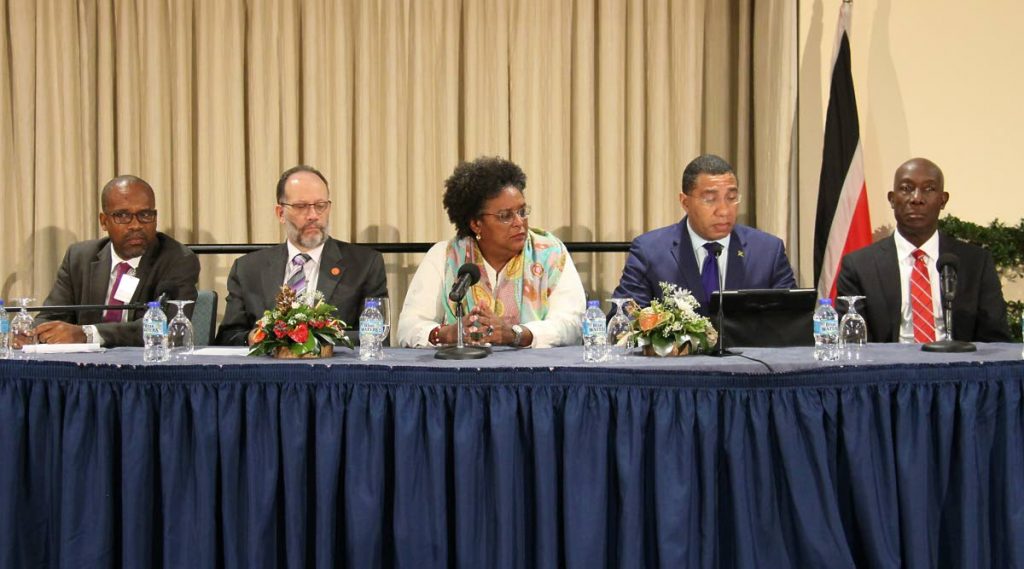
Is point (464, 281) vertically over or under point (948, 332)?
over

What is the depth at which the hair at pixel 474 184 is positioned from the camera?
4.14 metres

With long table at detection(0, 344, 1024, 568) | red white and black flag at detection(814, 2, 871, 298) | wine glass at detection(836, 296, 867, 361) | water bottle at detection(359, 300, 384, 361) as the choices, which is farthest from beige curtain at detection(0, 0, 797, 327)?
long table at detection(0, 344, 1024, 568)

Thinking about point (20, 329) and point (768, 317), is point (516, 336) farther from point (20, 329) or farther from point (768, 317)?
point (20, 329)

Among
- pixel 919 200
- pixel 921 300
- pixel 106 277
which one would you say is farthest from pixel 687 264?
pixel 106 277

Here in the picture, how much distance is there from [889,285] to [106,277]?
333 centimetres

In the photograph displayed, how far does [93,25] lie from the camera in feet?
16.7

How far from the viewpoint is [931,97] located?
16.5ft

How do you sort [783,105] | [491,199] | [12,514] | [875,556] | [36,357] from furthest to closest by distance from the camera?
[783,105], [491,199], [36,357], [12,514], [875,556]

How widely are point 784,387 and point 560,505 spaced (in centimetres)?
70

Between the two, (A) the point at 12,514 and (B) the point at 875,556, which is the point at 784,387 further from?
(A) the point at 12,514

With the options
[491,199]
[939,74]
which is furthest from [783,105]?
[491,199]

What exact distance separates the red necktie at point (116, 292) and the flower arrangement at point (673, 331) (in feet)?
7.47

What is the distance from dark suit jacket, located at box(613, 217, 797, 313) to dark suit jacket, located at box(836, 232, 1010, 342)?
30 centimetres

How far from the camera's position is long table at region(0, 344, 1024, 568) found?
2.65m
